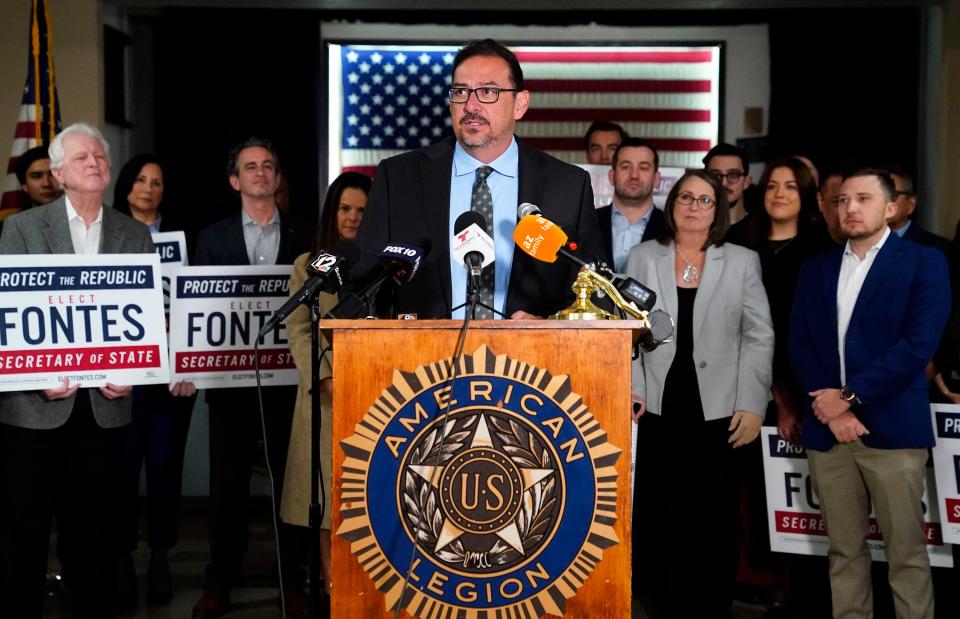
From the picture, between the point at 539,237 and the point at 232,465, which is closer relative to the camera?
the point at 539,237

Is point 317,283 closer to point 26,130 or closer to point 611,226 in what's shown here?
point 611,226

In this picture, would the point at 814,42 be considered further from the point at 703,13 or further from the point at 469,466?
the point at 469,466

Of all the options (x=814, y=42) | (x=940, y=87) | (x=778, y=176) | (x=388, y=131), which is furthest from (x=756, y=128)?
(x=778, y=176)

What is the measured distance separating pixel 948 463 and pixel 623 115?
510 cm

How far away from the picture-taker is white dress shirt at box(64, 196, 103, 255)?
375 centimetres

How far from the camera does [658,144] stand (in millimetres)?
8539

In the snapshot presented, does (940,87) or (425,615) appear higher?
(940,87)

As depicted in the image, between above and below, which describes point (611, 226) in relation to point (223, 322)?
above

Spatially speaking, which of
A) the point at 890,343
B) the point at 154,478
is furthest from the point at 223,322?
the point at 890,343

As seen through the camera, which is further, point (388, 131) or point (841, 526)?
point (388, 131)

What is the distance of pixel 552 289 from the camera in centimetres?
275

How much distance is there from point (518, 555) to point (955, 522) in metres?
2.24

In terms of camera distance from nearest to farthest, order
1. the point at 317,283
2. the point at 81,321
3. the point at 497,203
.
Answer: the point at 317,283
the point at 497,203
the point at 81,321

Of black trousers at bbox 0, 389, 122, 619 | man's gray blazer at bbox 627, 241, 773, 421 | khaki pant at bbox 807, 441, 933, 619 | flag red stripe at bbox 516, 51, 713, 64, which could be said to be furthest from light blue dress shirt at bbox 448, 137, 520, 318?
flag red stripe at bbox 516, 51, 713, 64
